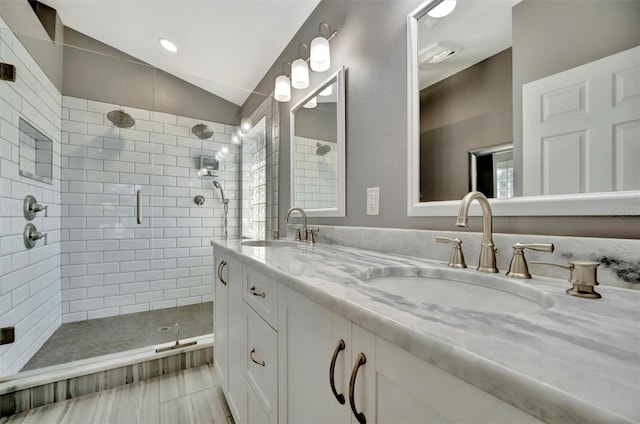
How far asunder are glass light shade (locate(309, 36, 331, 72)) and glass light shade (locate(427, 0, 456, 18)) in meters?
0.59

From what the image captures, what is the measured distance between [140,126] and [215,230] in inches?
46.3

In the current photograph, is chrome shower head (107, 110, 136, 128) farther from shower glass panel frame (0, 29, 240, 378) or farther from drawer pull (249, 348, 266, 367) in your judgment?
drawer pull (249, 348, 266, 367)

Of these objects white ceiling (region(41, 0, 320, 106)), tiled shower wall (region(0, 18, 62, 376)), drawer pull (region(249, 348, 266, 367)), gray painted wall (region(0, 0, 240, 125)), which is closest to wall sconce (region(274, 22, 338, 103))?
white ceiling (region(41, 0, 320, 106))

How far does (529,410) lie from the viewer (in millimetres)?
243

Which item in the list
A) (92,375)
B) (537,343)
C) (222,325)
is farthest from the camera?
(92,375)

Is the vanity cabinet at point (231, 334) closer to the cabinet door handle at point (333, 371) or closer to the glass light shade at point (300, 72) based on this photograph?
the cabinet door handle at point (333, 371)

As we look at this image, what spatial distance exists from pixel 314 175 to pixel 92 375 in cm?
171

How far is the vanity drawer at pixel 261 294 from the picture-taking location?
0.79m

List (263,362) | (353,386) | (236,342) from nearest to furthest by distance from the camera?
(353,386), (263,362), (236,342)

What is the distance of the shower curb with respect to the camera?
141cm

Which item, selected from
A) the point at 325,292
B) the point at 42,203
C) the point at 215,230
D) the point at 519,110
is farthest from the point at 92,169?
the point at 519,110

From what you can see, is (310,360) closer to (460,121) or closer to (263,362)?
(263,362)

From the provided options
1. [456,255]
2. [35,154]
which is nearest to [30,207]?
[35,154]

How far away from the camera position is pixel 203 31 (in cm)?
210
